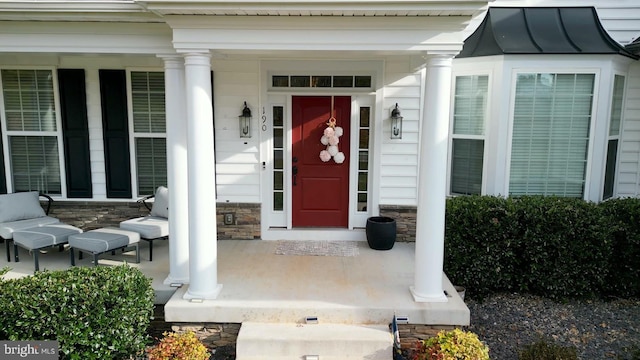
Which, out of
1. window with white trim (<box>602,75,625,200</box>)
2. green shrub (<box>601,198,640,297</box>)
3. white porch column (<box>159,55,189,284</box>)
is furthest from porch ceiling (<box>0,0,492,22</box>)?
window with white trim (<box>602,75,625,200</box>)

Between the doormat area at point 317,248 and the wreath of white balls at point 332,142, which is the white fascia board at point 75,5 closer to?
the wreath of white balls at point 332,142

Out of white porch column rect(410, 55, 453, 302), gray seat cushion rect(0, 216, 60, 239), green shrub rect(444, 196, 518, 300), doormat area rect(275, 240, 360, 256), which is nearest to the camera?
white porch column rect(410, 55, 453, 302)

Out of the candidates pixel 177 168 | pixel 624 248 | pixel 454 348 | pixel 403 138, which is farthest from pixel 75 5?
pixel 624 248

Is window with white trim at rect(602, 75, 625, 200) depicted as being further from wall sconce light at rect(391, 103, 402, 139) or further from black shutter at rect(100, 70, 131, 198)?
black shutter at rect(100, 70, 131, 198)

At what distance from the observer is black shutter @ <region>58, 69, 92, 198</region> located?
6375mm

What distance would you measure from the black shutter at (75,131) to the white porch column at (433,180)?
487 centimetres

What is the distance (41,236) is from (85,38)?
2.48 metres

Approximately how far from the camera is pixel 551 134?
19.7ft

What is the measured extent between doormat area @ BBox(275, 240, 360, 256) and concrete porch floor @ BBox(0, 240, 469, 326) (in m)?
0.13

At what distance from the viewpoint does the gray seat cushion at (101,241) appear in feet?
17.4

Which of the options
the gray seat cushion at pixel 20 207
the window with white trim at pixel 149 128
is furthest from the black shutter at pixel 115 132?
the gray seat cushion at pixel 20 207

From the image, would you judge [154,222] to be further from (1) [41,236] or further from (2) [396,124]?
(2) [396,124]

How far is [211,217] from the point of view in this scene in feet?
15.0

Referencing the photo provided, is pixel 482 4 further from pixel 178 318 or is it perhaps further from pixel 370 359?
pixel 178 318
